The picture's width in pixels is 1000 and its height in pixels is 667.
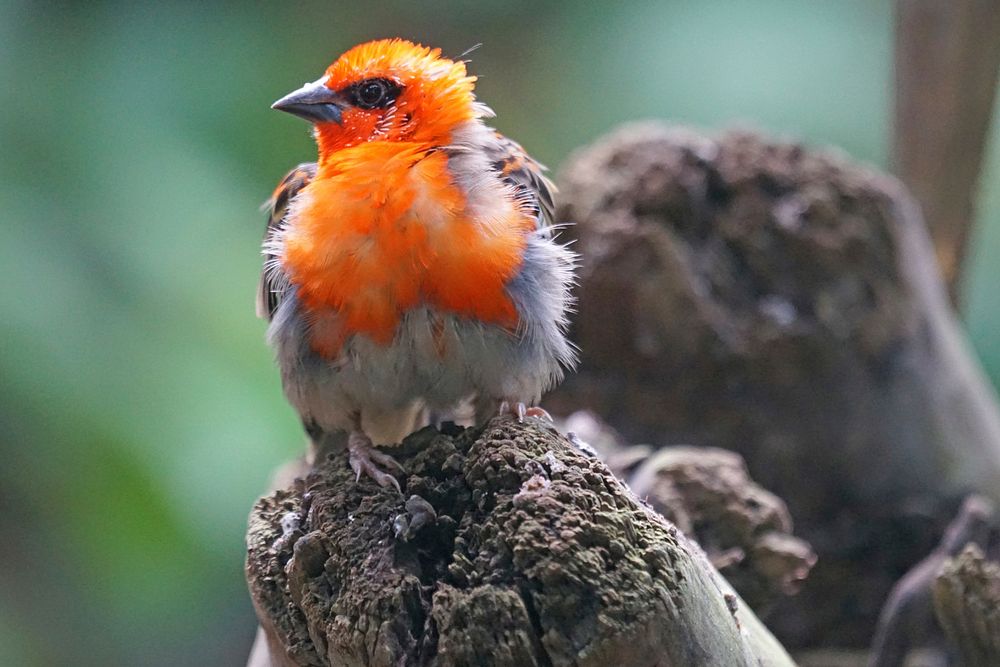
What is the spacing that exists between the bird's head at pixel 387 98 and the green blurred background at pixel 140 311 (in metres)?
2.67

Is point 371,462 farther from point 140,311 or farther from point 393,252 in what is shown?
point 140,311

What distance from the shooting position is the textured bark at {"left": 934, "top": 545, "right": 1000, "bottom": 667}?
9.20 feet

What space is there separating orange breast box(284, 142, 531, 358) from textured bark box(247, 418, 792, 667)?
41 centimetres

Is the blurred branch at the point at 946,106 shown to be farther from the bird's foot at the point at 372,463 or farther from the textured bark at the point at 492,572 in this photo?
the bird's foot at the point at 372,463

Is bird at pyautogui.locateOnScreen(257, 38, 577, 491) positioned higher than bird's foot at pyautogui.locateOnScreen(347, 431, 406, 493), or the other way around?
bird at pyautogui.locateOnScreen(257, 38, 577, 491)

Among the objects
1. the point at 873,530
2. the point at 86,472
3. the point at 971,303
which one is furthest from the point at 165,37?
the point at 971,303

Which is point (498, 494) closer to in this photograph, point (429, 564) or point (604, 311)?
point (429, 564)

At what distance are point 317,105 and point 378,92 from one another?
7.1 inches

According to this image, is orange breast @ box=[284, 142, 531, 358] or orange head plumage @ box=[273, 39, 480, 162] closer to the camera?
orange breast @ box=[284, 142, 531, 358]

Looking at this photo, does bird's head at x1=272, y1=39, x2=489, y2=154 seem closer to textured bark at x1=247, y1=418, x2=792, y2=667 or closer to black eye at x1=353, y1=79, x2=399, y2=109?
black eye at x1=353, y1=79, x2=399, y2=109

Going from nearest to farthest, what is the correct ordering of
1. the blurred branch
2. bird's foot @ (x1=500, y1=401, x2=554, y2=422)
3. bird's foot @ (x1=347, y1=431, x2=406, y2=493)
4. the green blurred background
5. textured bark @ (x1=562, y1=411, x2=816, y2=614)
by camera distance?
bird's foot @ (x1=347, y1=431, x2=406, y2=493) → bird's foot @ (x1=500, y1=401, x2=554, y2=422) → textured bark @ (x1=562, y1=411, x2=816, y2=614) → the blurred branch → the green blurred background

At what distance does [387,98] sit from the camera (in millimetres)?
2805

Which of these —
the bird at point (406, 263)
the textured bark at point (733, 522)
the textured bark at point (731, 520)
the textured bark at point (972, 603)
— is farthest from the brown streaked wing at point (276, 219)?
the textured bark at point (972, 603)

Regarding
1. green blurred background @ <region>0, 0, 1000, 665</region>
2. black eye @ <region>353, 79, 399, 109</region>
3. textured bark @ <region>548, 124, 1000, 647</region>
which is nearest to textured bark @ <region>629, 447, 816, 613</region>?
textured bark @ <region>548, 124, 1000, 647</region>
